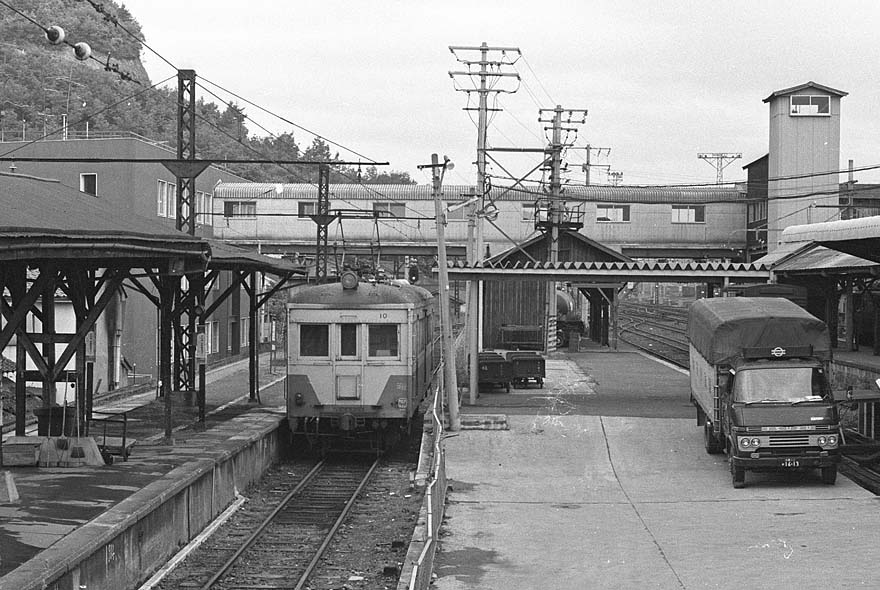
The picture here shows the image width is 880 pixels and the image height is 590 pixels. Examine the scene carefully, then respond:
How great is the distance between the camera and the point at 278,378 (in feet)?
103

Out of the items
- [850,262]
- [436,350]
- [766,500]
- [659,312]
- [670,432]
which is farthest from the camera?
[659,312]

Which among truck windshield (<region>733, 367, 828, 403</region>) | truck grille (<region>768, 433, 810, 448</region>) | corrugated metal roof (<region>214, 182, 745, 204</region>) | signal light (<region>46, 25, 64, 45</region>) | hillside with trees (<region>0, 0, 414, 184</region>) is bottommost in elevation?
truck grille (<region>768, 433, 810, 448</region>)

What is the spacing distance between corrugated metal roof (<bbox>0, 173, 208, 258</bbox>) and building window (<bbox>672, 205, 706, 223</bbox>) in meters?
31.0

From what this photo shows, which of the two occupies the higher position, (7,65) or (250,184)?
(7,65)

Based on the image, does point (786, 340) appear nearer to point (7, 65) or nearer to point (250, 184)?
point (250, 184)

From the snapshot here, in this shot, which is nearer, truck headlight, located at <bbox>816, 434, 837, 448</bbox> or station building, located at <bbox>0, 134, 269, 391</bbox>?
truck headlight, located at <bbox>816, 434, 837, 448</bbox>

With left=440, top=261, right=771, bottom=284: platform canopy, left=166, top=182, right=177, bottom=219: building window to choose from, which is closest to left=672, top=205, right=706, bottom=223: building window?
left=166, top=182, right=177, bottom=219: building window

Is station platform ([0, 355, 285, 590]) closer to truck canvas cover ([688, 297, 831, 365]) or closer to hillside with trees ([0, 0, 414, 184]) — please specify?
truck canvas cover ([688, 297, 831, 365])

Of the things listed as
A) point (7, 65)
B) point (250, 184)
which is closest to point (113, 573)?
point (250, 184)

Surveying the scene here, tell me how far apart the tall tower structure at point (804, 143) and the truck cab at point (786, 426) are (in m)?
32.1

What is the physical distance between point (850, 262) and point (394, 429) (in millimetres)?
12590

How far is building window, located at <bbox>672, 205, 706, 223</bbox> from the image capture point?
45.2 metres

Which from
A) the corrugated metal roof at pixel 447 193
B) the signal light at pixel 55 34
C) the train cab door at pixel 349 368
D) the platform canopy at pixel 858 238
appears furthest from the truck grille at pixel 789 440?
the corrugated metal roof at pixel 447 193

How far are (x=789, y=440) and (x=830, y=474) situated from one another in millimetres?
874
